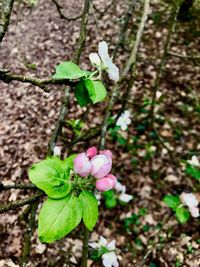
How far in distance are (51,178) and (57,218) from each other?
13 centimetres

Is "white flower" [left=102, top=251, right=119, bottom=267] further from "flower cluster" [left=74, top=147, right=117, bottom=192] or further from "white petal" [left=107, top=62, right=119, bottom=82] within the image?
"white petal" [left=107, top=62, right=119, bottom=82]

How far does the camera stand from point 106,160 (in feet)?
3.54

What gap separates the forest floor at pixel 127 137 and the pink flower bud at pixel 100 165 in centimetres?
137

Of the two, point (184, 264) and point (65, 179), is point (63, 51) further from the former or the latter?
point (65, 179)

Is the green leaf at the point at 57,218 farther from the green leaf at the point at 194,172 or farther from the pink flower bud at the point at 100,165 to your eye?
the green leaf at the point at 194,172

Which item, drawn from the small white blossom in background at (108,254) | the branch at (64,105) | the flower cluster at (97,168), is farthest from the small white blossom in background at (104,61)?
the small white blossom in background at (108,254)

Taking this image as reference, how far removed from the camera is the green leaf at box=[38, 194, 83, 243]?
0.98 meters

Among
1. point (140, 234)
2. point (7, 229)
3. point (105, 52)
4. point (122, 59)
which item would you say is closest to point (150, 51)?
point (122, 59)

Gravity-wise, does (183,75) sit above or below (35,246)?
above

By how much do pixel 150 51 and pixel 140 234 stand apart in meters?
3.25

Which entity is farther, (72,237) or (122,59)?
(122,59)

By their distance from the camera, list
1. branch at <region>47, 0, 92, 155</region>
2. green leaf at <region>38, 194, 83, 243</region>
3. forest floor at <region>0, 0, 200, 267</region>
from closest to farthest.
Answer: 1. green leaf at <region>38, 194, 83, 243</region>
2. branch at <region>47, 0, 92, 155</region>
3. forest floor at <region>0, 0, 200, 267</region>

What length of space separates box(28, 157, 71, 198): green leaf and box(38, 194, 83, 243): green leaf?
0.02 meters

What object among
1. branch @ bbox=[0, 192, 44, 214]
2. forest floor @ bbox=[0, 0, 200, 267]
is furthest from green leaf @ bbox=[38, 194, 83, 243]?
forest floor @ bbox=[0, 0, 200, 267]
